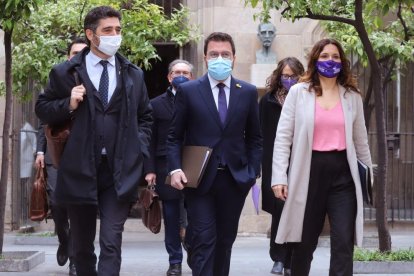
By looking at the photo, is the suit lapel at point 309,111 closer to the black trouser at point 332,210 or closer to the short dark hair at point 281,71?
the black trouser at point 332,210

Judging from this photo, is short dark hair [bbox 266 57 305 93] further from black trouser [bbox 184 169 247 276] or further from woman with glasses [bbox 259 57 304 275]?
black trouser [bbox 184 169 247 276]

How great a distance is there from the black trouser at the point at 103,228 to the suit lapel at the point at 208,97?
1.07 meters

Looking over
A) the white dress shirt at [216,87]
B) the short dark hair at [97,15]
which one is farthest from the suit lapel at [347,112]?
the short dark hair at [97,15]

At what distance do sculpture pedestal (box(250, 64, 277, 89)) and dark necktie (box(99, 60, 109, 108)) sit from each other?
8.32 metres

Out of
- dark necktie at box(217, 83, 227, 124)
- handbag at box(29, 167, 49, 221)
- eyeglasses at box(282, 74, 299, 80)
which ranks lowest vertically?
handbag at box(29, 167, 49, 221)

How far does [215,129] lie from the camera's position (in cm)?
779

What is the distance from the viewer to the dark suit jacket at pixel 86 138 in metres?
7.00

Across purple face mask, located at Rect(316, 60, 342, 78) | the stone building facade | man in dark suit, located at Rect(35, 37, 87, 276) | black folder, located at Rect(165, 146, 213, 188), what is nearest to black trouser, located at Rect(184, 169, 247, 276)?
black folder, located at Rect(165, 146, 213, 188)

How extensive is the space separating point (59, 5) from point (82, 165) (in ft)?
23.7

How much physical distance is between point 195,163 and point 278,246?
8.58ft

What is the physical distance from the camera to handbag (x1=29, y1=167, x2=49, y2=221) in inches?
388

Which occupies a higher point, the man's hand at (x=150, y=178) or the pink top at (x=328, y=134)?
the pink top at (x=328, y=134)

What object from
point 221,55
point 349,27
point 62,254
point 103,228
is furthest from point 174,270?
point 349,27

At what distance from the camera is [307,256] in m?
7.65
